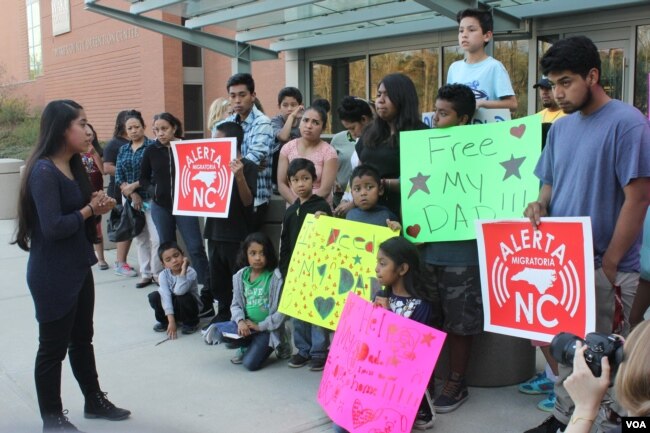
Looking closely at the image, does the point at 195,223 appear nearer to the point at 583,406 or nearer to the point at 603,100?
the point at 603,100

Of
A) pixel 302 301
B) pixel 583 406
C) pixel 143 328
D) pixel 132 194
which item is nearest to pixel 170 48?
pixel 132 194

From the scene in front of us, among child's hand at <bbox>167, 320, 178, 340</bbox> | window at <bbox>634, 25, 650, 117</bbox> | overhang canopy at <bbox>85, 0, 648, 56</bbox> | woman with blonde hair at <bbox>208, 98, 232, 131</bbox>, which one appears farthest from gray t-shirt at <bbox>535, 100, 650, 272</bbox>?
window at <bbox>634, 25, 650, 117</bbox>

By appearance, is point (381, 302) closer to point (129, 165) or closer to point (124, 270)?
point (129, 165)

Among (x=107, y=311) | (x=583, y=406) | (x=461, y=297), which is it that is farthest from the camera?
(x=107, y=311)

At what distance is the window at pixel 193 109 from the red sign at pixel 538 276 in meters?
16.0

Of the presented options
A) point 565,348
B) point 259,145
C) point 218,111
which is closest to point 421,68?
point 218,111

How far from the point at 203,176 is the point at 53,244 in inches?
82.3

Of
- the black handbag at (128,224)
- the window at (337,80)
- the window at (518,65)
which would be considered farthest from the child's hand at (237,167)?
the window at (337,80)

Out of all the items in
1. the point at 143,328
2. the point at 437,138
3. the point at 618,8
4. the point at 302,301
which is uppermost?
the point at 618,8

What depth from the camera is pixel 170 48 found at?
18047 mm

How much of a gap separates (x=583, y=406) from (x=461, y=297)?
1861 mm

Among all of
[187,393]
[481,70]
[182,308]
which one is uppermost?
[481,70]

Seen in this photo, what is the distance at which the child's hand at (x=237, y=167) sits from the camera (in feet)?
16.4

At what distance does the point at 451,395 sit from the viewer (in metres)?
3.82
